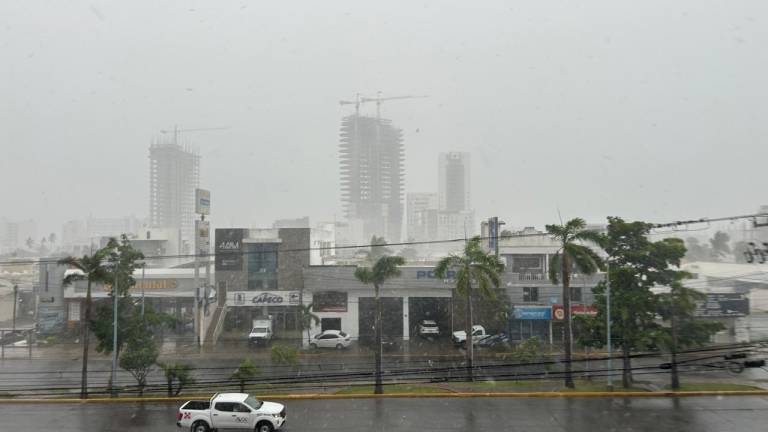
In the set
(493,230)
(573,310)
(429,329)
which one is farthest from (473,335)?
(493,230)

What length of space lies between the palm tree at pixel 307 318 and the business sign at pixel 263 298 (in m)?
1.28

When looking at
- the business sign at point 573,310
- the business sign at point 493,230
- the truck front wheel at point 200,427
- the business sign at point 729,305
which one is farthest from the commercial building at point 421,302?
the truck front wheel at point 200,427

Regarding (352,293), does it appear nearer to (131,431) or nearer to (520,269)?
(520,269)

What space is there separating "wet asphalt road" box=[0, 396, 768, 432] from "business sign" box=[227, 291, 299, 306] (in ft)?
50.1

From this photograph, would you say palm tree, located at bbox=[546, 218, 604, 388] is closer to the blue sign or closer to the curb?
the curb

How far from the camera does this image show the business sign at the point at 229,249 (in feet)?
111

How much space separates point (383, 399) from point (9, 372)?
18456 mm

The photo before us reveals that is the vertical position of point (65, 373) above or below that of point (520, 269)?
below

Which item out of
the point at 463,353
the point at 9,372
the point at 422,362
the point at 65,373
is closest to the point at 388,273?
the point at 422,362

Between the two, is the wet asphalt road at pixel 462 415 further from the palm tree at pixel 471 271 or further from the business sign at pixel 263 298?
the business sign at pixel 263 298

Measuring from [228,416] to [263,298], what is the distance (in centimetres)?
1886

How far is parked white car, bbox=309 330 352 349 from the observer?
29.7m

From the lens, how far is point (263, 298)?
107 feet

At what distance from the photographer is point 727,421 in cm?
1456
